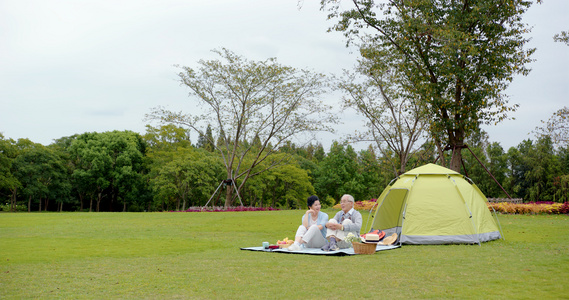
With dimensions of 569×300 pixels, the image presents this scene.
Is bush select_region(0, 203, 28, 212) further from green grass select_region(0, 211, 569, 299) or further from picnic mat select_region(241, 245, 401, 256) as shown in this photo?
picnic mat select_region(241, 245, 401, 256)

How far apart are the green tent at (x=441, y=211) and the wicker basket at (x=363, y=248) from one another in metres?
2.34

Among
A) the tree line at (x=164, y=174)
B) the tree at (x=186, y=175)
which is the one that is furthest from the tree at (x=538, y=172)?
the tree at (x=186, y=175)

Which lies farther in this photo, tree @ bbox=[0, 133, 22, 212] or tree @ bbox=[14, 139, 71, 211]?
tree @ bbox=[14, 139, 71, 211]

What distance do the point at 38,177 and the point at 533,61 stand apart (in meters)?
46.2

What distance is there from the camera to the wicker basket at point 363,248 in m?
10.5

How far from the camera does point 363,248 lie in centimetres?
1057

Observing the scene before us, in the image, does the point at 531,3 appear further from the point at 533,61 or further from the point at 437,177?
the point at 437,177

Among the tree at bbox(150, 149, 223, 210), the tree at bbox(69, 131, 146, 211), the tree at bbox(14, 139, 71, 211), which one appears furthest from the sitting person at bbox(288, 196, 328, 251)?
the tree at bbox(14, 139, 71, 211)

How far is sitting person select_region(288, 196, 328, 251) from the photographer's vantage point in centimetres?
1131

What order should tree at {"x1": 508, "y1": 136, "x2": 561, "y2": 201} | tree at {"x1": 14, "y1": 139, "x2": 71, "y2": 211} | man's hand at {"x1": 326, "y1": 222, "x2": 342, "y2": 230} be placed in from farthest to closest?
tree at {"x1": 508, "y1": 136, "x2": 561, "y2": 201} < tree at {"x1": 14, "y1": 139, "x2": 71, "y2": 211} < man's hand at {"x1": 326, "y1": 222, "x2": 342, "y2": 230}

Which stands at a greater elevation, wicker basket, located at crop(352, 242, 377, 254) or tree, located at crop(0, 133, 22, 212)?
tree, located at crop(0, 133, 22, 212)

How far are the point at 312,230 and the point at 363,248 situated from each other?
134cm

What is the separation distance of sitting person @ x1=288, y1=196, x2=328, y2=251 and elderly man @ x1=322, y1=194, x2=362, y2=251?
0.23 metres

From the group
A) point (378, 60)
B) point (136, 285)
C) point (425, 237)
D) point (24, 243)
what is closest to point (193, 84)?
point (378, 60)
